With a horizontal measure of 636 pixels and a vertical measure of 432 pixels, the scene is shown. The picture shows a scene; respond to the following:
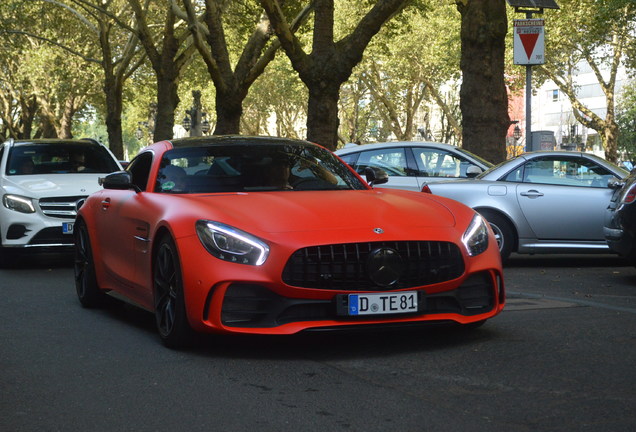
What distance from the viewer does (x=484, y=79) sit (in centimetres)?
1920

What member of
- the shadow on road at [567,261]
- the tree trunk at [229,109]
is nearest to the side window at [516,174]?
the shadow on road at [567,261]

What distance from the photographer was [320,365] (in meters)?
6.63

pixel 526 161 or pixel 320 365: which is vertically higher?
pixel 526 161

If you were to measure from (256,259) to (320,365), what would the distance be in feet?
2.33

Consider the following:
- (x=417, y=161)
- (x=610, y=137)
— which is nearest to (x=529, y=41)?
(x=417, y=161)

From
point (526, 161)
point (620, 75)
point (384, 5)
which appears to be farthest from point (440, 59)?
point (620, 75)

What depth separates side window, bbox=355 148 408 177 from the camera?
1605 cm

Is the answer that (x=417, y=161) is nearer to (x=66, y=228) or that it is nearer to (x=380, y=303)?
(x=66, y=228)

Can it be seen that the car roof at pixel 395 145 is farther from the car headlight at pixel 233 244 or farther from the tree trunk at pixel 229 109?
the tree trunk at pixel 229 109

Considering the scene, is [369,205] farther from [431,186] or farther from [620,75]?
[620,75]

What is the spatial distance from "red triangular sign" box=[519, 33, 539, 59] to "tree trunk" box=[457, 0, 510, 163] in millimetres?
3026

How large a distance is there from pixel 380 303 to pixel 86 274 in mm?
3670

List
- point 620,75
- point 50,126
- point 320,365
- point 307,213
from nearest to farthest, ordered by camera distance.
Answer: point 320,365, point 307,213, point 50,126, point 620,75

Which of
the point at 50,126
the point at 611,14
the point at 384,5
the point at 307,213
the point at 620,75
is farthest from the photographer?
the point at 620,75
